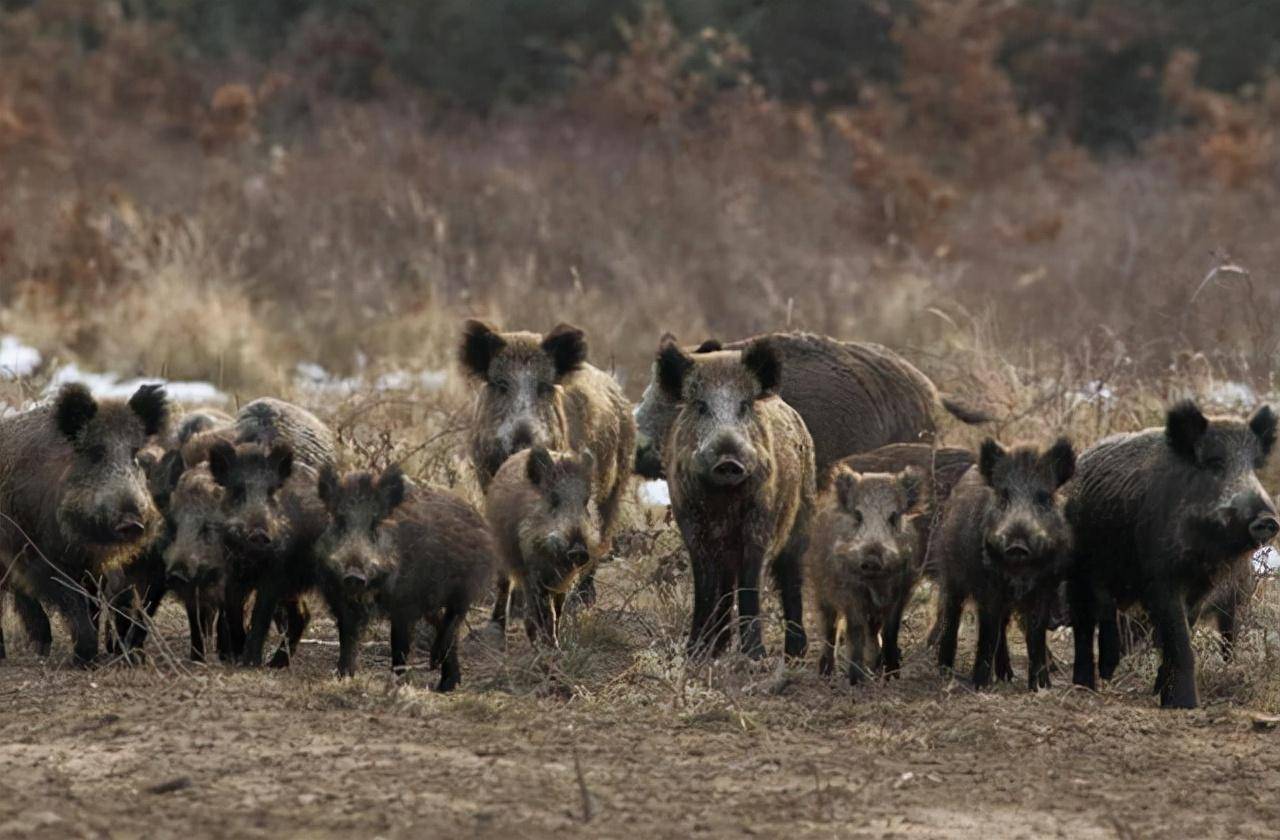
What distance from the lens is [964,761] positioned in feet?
25.1

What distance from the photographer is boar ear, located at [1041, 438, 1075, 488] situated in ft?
28.9

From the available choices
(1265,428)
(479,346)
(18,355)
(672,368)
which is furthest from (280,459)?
(18,355)

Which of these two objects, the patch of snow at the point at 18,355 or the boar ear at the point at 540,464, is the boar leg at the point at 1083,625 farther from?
the patch of snow at the point at 18,355

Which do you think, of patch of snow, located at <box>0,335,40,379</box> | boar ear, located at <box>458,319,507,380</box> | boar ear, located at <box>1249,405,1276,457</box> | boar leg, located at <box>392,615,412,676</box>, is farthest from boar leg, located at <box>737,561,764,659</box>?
patch of snow, located at <box>0,335,40,379</box>

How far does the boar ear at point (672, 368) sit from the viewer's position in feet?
31.8

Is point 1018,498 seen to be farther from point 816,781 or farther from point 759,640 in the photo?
point 816,781

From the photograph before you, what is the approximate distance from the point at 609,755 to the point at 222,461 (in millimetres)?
2274

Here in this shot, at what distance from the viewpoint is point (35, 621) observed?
9695 mm

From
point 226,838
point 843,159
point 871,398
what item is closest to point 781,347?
point 871,398

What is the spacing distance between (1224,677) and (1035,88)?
2618cm

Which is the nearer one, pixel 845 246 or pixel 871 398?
pixel 871 398

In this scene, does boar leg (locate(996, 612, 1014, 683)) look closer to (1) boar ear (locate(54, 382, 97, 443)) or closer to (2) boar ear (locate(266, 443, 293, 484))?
(2) boar ear (locate(266, 443, 293, 484))

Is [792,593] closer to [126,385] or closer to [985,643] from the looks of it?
[985,643]

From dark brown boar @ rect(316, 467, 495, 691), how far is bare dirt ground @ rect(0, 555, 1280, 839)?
0.81 feet
